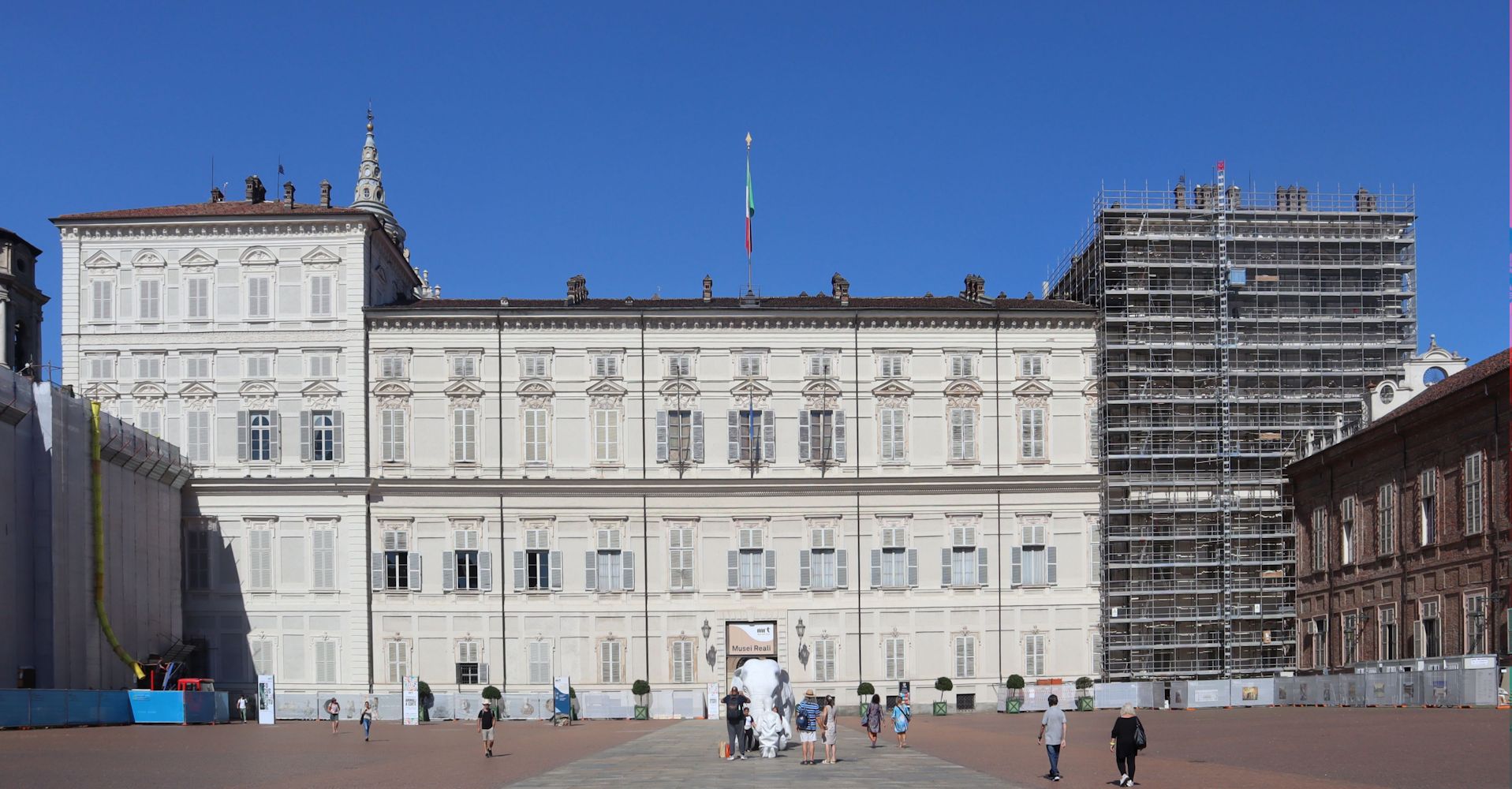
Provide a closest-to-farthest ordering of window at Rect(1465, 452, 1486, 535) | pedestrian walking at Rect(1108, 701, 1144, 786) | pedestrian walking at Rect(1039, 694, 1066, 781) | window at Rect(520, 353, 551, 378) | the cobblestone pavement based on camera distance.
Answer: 1. pedestrian walking at Rect(1108, 701, 1144, 786)
2. the cobblestone pavement
3. pedestrian walking at Rect(1039, 694, 1066, 781)
4. window at Rect(1465, 452, 1486, 535)
5. window at Rect(520, 353, 551, 378)

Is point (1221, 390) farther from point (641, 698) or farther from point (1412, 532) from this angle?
point (641, 698)

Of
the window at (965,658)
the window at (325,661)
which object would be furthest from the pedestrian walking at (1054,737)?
the window at (325,661)

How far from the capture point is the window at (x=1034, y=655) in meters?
68.1

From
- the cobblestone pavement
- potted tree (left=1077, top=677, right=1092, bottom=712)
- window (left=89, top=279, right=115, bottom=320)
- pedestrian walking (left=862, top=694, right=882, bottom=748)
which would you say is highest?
window (left=89, top=279, right=115, bottom=320)

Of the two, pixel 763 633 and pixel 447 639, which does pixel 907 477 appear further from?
pixel 447 639

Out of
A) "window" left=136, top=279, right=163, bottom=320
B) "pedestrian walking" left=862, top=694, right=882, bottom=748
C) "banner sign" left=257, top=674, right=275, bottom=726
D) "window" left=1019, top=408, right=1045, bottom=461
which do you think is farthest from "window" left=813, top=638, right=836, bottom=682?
"window" left=136, top=279, right=163, bottom=320

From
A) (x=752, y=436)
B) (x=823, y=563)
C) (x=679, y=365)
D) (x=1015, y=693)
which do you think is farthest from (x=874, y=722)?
(x=679, y=365)

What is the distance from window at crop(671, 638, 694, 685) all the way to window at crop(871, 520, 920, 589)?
7765 mm

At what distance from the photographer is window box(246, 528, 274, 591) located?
219 feet

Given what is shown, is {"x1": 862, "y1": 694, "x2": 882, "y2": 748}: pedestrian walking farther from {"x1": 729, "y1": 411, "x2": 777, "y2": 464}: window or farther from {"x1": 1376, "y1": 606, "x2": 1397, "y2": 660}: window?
{"x1": 1376, "y1": 606, "x2": 1397, "y2": 660}: window

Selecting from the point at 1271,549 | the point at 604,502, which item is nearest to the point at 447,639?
the point at 604,502

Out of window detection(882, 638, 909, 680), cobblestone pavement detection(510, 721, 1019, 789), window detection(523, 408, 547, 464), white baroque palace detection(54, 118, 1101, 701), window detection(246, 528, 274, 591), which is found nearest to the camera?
cobblestone pavement detection(510, 721, 1019, 789)

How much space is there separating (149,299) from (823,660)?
29.9 m

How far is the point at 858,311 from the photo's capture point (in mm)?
68938
